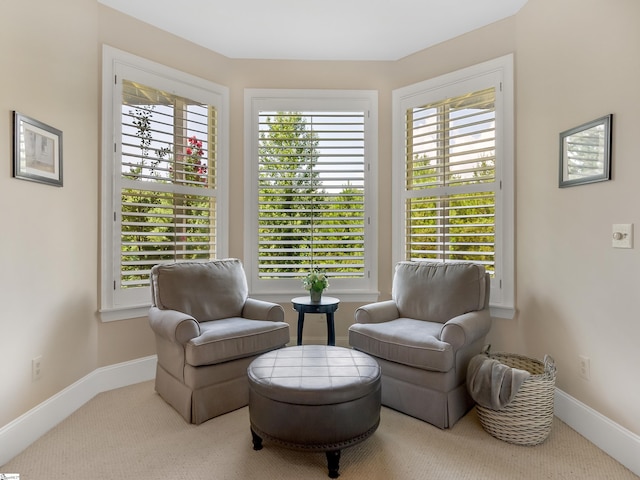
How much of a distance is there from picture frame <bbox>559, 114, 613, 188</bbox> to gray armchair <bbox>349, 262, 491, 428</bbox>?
0.85 metres

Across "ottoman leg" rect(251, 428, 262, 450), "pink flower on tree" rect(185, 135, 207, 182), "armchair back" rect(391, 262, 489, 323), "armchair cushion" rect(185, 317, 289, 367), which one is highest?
"pink flower on tree" rect(185, 135, 207, 182)

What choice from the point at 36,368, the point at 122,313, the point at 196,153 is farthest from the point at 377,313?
the point at 36,368

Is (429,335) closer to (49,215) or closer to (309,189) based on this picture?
(309,189)

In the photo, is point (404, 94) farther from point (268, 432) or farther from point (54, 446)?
point (54, 446)

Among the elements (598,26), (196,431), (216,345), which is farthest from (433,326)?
(598,26)

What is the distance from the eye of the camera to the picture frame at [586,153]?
2000 mm

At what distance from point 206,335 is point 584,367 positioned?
2340 millimetres

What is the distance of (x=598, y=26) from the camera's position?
6.78 feet

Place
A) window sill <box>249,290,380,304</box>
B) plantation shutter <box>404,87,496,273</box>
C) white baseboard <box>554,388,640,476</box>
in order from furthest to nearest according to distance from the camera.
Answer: window sill <box>249,290,380,304</box>, plantation shutter <box>404,87,496,273</box>, white baseboard <box>554,388,640,476</box>

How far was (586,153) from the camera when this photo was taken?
7.07 ft

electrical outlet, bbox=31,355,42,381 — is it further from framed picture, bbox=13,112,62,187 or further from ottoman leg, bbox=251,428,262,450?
ottoman leg, bbox=251,428,262,450

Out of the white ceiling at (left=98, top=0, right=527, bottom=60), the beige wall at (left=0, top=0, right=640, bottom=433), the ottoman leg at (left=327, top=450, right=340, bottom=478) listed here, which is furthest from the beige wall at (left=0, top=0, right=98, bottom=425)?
the ottoman leg at (left=327, top=450, right=340, bottom=478)

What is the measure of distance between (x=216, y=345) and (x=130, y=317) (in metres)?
1.06

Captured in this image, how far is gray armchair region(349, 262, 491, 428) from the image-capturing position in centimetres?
221
